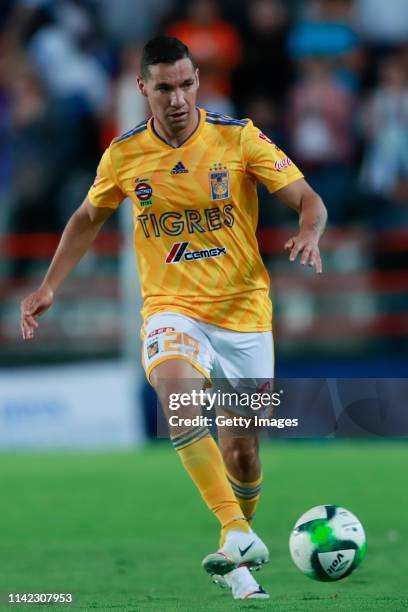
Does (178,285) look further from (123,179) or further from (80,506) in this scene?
(80,506)

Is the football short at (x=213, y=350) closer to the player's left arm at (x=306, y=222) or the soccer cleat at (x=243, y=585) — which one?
the player's left arm at (x=306, y=222)

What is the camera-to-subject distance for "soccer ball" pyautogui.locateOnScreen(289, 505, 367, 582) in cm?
589

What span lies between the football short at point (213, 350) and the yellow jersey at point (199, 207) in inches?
2.4

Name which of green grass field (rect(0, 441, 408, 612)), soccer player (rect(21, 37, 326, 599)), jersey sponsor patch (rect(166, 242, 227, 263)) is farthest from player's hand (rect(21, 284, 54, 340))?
green grass field (rect(0, 441, 408, 612))

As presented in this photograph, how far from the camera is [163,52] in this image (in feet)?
20.0

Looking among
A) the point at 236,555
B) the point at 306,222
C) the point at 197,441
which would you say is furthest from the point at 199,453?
the point at 306,222

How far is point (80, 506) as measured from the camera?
31.0 ft

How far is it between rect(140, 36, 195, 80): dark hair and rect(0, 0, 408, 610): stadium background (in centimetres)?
621

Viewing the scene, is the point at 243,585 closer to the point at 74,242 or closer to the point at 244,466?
the point at 244,466

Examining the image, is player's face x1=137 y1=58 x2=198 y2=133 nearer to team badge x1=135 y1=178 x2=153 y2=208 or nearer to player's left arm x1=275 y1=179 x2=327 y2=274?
team badge x1=135 y1=178 x2=153 y2=208

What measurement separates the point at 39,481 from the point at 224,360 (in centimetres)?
427

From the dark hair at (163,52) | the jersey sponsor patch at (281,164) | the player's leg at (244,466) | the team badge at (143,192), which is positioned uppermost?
the dark hair at (163,52)

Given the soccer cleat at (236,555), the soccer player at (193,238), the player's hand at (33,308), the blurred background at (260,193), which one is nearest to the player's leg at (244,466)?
the soccer player at (193,238)

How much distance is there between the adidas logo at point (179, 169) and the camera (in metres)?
6.34
